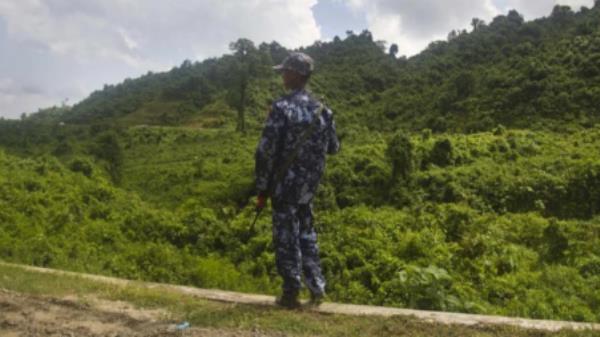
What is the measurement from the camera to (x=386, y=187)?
22.8 meters

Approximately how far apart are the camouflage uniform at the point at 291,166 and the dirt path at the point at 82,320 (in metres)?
0.74

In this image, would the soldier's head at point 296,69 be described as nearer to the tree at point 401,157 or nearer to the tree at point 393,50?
the tree at point 401,157

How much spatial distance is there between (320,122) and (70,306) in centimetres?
243

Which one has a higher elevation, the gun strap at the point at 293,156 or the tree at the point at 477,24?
the tree at the point at 477,24

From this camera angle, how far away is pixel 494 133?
29.3 m

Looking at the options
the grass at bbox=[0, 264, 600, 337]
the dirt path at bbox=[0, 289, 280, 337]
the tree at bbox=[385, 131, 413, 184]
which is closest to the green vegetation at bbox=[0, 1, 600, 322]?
the tree at bbox=[385, 131, 413, 184]

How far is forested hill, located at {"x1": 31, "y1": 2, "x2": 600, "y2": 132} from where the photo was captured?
36.1 meters

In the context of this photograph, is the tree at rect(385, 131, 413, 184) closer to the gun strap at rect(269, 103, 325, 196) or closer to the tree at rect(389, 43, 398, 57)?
the gun strap at rect(269, 103, 325, 196)

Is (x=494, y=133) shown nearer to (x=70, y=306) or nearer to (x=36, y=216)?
(x=36, y=216)

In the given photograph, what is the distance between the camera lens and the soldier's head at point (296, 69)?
4164mm

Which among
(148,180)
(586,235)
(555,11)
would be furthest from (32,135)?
(555,11)

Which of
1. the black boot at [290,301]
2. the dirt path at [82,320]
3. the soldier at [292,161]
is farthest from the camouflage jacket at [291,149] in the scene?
the dirt path at [82,320]

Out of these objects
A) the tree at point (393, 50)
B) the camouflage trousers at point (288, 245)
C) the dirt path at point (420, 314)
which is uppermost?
the tree at point (393, 50)

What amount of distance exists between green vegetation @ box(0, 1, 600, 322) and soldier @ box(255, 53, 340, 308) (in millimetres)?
1349
